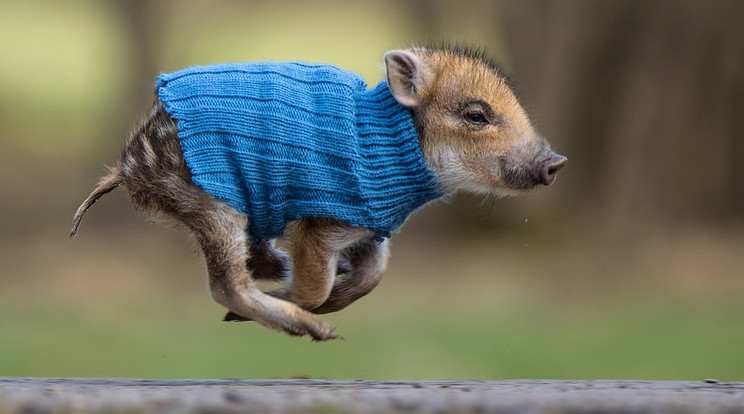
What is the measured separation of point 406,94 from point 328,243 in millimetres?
571

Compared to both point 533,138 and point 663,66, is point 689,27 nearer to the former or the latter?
point 663,66

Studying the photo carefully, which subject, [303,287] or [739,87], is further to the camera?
[739,87]

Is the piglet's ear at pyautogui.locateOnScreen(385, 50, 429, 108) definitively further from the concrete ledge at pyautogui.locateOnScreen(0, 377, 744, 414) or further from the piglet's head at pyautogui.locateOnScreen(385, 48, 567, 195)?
the concrete ledge at pyautogui.locateOnScreen(0, 377, 744, 414)

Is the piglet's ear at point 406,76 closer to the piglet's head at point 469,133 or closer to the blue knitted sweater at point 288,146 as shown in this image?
the piglet's head at point 469,133

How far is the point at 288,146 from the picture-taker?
3.69 meters

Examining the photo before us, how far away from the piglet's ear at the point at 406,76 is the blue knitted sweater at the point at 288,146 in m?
0.11

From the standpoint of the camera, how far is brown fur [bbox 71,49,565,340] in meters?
3.80

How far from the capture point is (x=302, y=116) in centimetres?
372

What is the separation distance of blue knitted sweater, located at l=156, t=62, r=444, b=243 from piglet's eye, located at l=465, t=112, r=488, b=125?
0.75ft

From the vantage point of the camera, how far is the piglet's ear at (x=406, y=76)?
3871 millimetres

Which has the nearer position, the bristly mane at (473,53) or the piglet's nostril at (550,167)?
the piglet's nostril at (550,167)

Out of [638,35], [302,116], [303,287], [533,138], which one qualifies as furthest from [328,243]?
[638,35]

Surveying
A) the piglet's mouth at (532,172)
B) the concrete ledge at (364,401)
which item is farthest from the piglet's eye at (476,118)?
the concrete ledge at (364,401)

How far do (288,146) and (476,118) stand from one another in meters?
0.68
